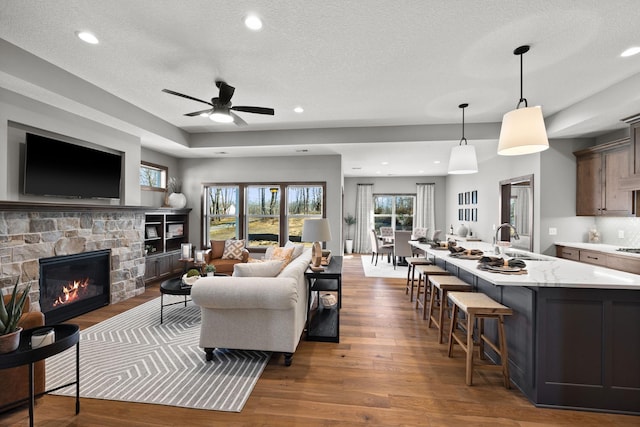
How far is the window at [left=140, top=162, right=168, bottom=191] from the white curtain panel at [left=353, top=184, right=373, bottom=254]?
5.80 metres

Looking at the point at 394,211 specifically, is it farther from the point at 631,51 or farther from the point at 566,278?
the point at 566,278

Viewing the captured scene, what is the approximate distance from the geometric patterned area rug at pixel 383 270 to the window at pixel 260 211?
5.92ft

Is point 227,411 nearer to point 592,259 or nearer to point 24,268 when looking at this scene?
point 24,268

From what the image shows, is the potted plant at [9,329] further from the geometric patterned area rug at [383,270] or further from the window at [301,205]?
the geometric patterned area rug at [383,270]

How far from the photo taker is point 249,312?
2.43 metres

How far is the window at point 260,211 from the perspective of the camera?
20.0 ft

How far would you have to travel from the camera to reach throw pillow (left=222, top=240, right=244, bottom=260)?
526 cm

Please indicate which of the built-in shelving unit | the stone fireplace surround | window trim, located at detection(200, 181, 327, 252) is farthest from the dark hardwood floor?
window trim, located at detection(200, 181, 327, 252)

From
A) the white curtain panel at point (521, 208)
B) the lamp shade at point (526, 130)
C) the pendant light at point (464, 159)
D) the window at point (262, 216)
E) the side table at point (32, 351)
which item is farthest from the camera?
the window at point (262, 216)

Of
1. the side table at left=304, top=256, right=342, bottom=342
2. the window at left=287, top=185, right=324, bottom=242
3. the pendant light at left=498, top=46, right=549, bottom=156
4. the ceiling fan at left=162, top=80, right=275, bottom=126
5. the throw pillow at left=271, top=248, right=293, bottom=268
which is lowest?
the side table at left=304, top=256, right=342, bottom=342

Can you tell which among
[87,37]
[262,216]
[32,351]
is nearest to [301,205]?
[262,216]

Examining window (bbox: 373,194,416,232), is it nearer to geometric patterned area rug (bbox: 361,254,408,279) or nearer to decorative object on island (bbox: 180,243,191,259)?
geometric patterned area rug (bbox: 361,254,408,279)

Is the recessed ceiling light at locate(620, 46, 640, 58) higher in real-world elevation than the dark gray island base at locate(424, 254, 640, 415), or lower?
higher

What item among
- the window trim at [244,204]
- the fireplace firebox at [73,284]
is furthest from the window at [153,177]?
the fireplace firebox at [73,284]
